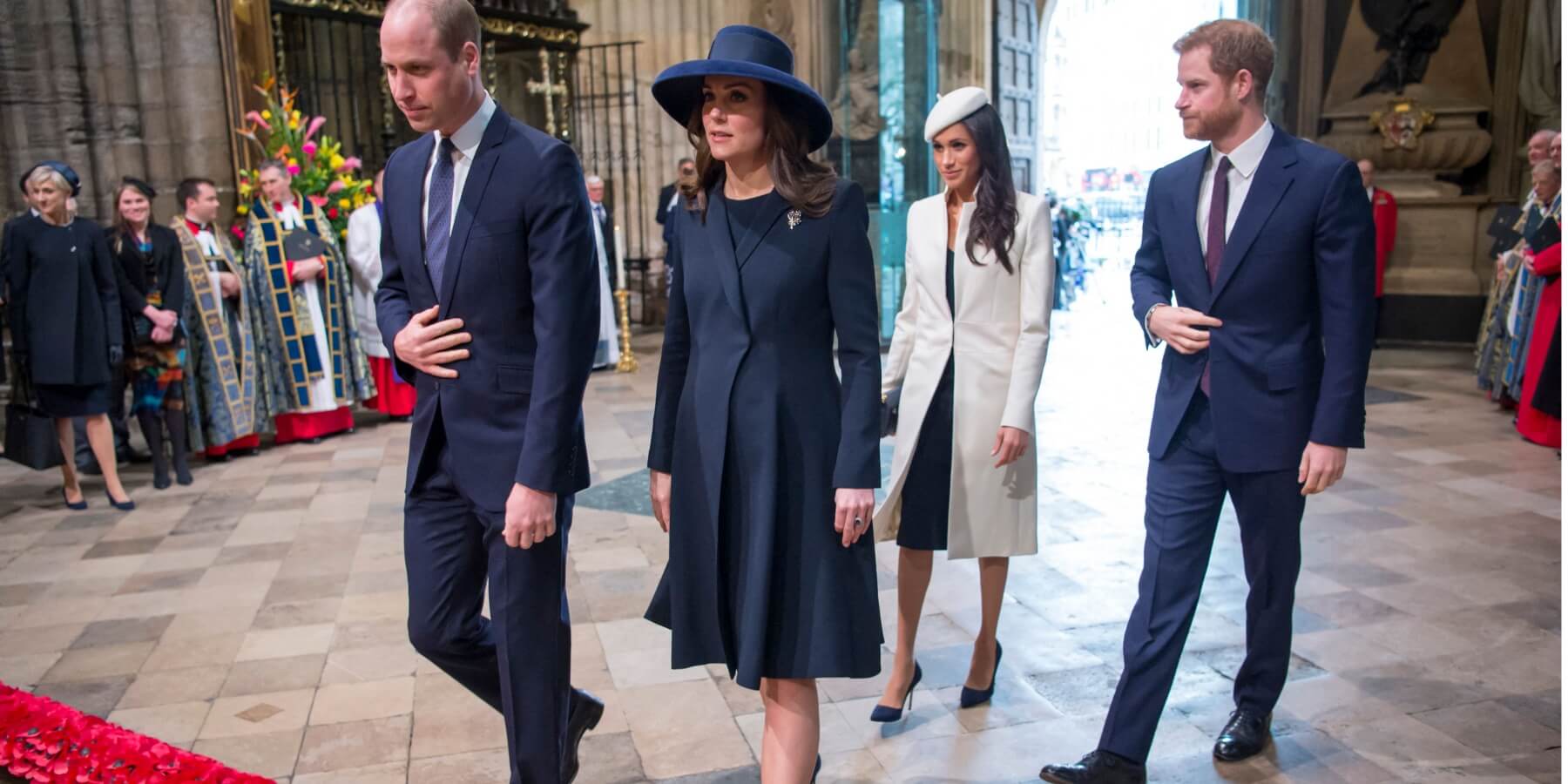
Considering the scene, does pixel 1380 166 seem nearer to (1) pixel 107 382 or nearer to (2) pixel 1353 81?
(2) pixel 1353 81

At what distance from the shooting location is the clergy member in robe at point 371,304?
26.7 ft

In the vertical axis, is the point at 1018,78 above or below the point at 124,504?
above

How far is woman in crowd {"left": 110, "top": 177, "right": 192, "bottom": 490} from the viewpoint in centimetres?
657

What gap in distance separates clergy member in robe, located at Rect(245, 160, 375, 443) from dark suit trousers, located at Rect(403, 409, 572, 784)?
572 centimetres

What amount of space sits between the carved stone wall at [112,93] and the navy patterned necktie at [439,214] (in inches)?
264

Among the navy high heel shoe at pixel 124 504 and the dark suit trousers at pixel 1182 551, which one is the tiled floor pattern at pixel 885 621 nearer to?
the navy high heel shoe at pixel 124 504

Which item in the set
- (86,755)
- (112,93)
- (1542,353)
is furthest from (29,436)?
(1542,353)

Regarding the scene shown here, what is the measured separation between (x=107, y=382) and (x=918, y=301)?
15.7 feet

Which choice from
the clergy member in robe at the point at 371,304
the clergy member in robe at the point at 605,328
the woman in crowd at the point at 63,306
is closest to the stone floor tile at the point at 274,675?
the woman in crowd at the point at 63,306

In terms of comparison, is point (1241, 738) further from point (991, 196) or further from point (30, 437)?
point (30, 437)

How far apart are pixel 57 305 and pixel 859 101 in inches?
248

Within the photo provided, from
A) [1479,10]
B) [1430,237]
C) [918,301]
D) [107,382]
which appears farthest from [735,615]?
[1479,10]

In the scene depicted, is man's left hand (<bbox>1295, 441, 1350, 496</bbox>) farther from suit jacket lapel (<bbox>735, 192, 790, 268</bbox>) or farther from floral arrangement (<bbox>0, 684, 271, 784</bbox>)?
floral arrangement (<bbox>0, 684, 271, 784</bbox>)

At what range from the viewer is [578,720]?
298 cm
